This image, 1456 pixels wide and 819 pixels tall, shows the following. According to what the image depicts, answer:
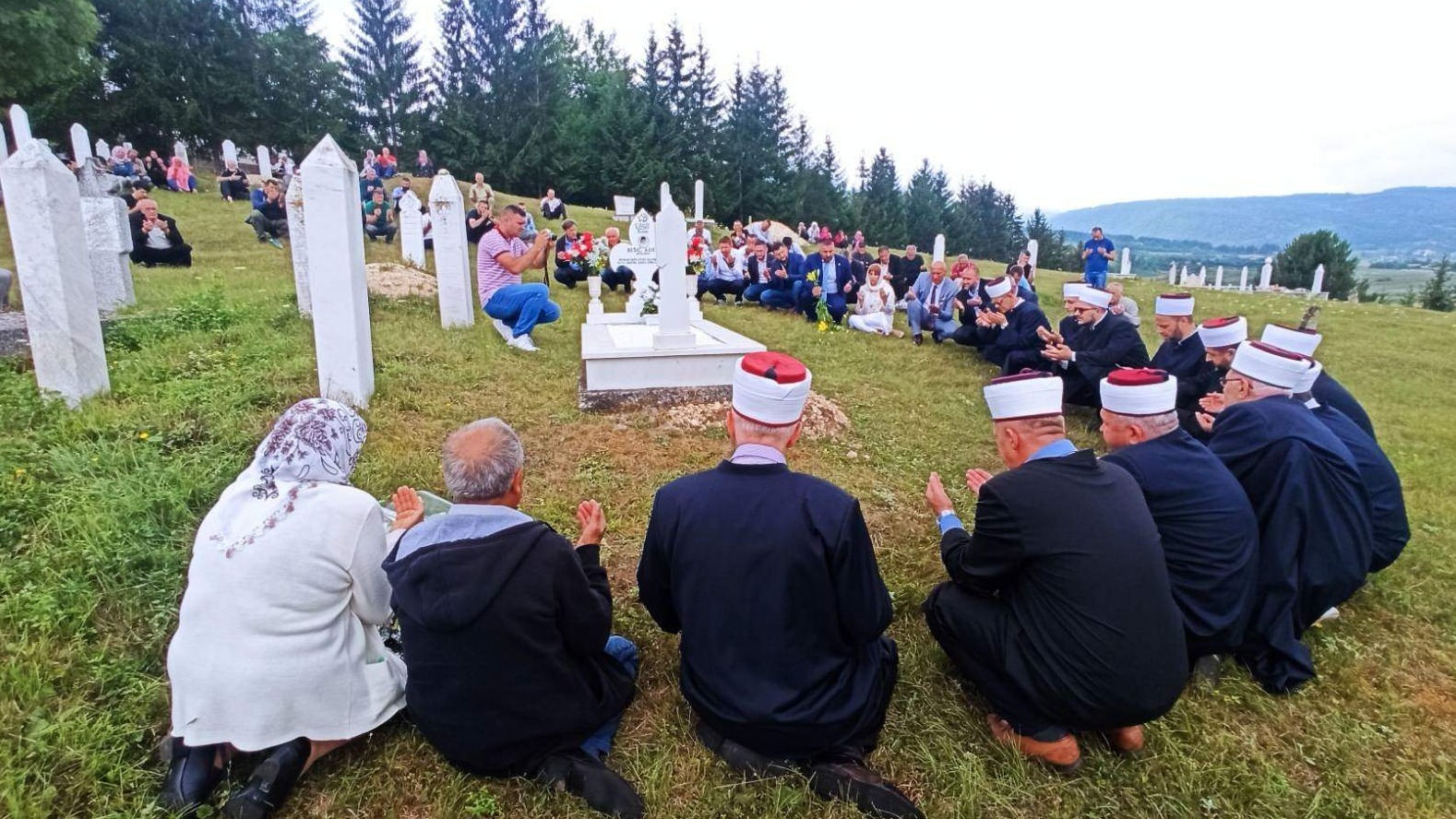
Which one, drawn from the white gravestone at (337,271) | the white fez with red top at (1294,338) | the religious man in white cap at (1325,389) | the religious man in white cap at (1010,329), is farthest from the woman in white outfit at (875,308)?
the white gravestone at (337,271)

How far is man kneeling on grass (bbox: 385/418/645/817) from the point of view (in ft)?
7.20

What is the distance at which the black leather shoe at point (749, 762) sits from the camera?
2.56 m

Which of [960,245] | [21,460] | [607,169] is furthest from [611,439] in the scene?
[960,245]

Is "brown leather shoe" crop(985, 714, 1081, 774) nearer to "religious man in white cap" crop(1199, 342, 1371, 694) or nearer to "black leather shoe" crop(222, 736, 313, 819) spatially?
"religious man in white cap" crop(1199, 342, 1371, 694)

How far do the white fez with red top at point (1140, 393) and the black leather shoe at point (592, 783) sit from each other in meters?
2.46

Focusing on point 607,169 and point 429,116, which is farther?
point 429,116

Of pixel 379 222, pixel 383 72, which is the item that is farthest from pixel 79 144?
pixel 383 72

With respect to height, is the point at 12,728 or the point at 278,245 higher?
the point at 278,245

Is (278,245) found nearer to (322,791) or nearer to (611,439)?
(611,439)

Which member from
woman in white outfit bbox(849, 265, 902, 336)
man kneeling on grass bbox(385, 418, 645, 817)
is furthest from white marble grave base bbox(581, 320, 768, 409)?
woman in white outfit bbox(849, 265, 902, 336)

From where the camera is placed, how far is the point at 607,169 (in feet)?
124

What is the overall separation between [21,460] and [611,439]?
3319 millimetres

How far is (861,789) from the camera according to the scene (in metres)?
2.44

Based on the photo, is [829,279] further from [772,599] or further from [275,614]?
[275,614]
